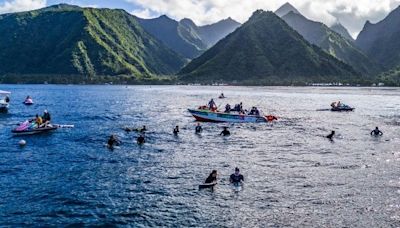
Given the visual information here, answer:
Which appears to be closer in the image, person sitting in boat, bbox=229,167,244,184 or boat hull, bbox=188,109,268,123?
person sitting in boat, bbox=229,167,244,184

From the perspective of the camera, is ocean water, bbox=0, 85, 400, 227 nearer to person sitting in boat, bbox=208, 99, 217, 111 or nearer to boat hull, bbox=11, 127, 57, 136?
boat hull, bbox=11, 127, 57, 136

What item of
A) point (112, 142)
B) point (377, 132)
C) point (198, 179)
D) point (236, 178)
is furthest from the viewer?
point (377, 132)

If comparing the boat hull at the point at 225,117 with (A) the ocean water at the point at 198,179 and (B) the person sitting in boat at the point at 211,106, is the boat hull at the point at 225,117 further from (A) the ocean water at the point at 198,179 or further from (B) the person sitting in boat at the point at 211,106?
(A) the ocean water at the point at 198,179

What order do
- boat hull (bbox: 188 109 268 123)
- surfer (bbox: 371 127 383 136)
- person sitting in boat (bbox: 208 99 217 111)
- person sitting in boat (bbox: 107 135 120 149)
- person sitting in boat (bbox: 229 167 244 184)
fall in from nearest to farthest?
person sitting in boat (bbox: 229 167 244 184), person sitting in boat (bbox: 107 135 120 149), surfer (bbox: 371 127 383 136), boat hull (bbox: 188 109 268 123), person sitting in boat (bbox: 208 99 217 111)

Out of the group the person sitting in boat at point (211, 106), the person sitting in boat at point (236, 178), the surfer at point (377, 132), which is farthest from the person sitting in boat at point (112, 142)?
the surfer at point (377, 132)

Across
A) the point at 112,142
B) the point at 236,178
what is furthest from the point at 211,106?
the point at 236,178

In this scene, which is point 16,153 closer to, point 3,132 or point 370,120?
point 3,132

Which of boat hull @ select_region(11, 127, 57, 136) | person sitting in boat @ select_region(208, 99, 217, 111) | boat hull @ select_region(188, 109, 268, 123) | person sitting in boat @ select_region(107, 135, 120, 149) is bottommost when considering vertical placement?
boat hull @ select_region(11, 127, 57, 136)

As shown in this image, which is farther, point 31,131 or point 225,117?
point 225,117

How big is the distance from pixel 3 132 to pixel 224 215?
185 feet

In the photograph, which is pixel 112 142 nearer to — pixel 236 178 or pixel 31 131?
pixel 31 131

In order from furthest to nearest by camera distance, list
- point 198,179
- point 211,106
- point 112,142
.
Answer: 1. point 211,106
2. point 112,142
3. point 198,179

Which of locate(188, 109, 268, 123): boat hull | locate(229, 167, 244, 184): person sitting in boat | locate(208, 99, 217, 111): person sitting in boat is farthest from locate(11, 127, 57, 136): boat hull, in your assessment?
locate(229, 167, 244, 184): person sitting in boat

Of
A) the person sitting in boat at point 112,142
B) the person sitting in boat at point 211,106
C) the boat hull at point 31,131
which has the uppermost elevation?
the person sitting in boat at point 211,106
